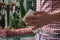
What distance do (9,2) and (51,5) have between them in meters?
0.73

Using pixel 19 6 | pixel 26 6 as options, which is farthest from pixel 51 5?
pixel 19 6

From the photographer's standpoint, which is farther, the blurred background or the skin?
the blurred background

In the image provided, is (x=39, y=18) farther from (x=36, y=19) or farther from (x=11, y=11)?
(x=11, y=11)

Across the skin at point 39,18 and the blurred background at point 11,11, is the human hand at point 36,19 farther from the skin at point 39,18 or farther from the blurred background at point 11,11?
the blurred background at point 11,11

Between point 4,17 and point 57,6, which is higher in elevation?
point 57,6

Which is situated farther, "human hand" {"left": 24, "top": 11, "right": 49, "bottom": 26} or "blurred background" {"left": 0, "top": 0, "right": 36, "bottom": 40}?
"blurred background" {"left": 0, "top": 0, "right": 36, "bottom": 40}

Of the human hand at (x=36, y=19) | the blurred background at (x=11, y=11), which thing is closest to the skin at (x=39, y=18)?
the human hand at (x=36, y=19)

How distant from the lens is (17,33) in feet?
2.27

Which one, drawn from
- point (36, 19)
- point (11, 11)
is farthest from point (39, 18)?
point (11, 11)

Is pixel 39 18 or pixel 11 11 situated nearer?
pixel 39 18

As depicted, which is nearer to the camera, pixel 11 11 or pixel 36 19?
pixel 36 19

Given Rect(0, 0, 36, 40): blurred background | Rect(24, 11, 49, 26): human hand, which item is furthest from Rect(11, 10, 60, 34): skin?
Rect(0, 0, 36, 40): blurred background

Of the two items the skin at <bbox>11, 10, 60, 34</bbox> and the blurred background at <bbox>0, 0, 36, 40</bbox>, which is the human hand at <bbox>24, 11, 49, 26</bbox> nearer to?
the skin at <bbox>11, 10, 60, 34</bbox>

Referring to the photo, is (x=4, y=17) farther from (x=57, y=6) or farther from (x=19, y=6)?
(x=57, y=6)
